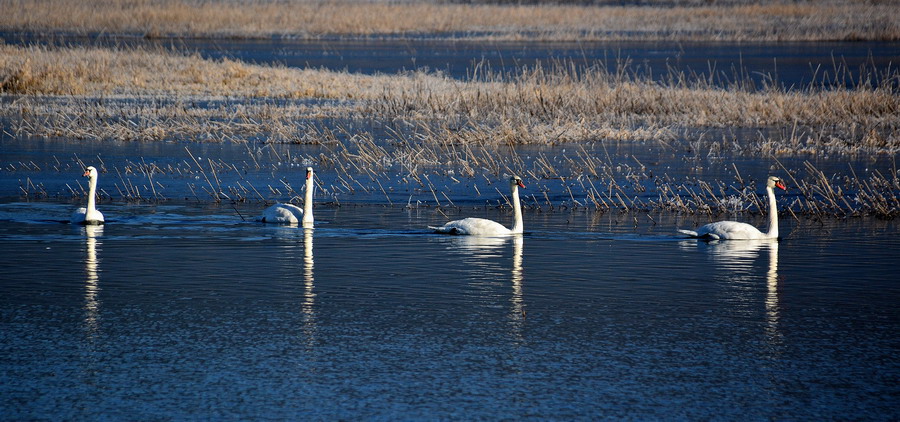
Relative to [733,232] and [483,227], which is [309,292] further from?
[733,232]

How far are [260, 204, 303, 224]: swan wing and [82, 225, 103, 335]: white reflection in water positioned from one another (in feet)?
6.15

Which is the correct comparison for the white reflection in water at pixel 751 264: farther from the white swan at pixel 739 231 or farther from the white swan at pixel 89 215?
the white swan at pixel 89 215

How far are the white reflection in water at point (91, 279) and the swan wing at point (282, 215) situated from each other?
1.87m

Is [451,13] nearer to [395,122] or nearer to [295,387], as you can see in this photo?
[395,122]

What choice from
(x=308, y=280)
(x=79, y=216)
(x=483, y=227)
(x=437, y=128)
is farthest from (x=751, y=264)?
(x=437, y=128)

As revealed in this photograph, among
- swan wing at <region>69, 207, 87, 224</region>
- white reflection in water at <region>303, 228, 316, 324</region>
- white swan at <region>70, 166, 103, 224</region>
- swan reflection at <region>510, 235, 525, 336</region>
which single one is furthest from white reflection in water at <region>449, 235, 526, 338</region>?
swan wing at <region>69, 207, 87, 224</region>

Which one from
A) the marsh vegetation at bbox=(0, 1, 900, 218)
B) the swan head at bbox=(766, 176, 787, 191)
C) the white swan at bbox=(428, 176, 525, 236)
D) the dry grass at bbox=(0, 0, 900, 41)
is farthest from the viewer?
the dry grass at bbox=(0, 0, 900, 41)

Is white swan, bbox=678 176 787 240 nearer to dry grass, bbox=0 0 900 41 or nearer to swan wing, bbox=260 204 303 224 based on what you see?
swan wing, bbox=260 204 303 224

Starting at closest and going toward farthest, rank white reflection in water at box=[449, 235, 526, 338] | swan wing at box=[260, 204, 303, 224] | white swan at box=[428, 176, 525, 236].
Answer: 1. white reflection in water at box=[449, 235, 526, 338]
2. white swan at box=[428, 176, 525, 236]
3. swan wing at box=[260, 204, 303, 224]

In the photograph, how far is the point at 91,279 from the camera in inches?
420

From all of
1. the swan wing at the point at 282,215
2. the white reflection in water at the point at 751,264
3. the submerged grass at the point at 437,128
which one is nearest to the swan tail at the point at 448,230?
the swan wing at the point at 282,215

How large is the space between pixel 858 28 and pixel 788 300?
171ft

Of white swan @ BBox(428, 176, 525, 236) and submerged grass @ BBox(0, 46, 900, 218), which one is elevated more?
submerged grass @ BBox(0, 46, 900, 218)

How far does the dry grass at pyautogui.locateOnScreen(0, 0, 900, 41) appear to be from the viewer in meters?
57.2
